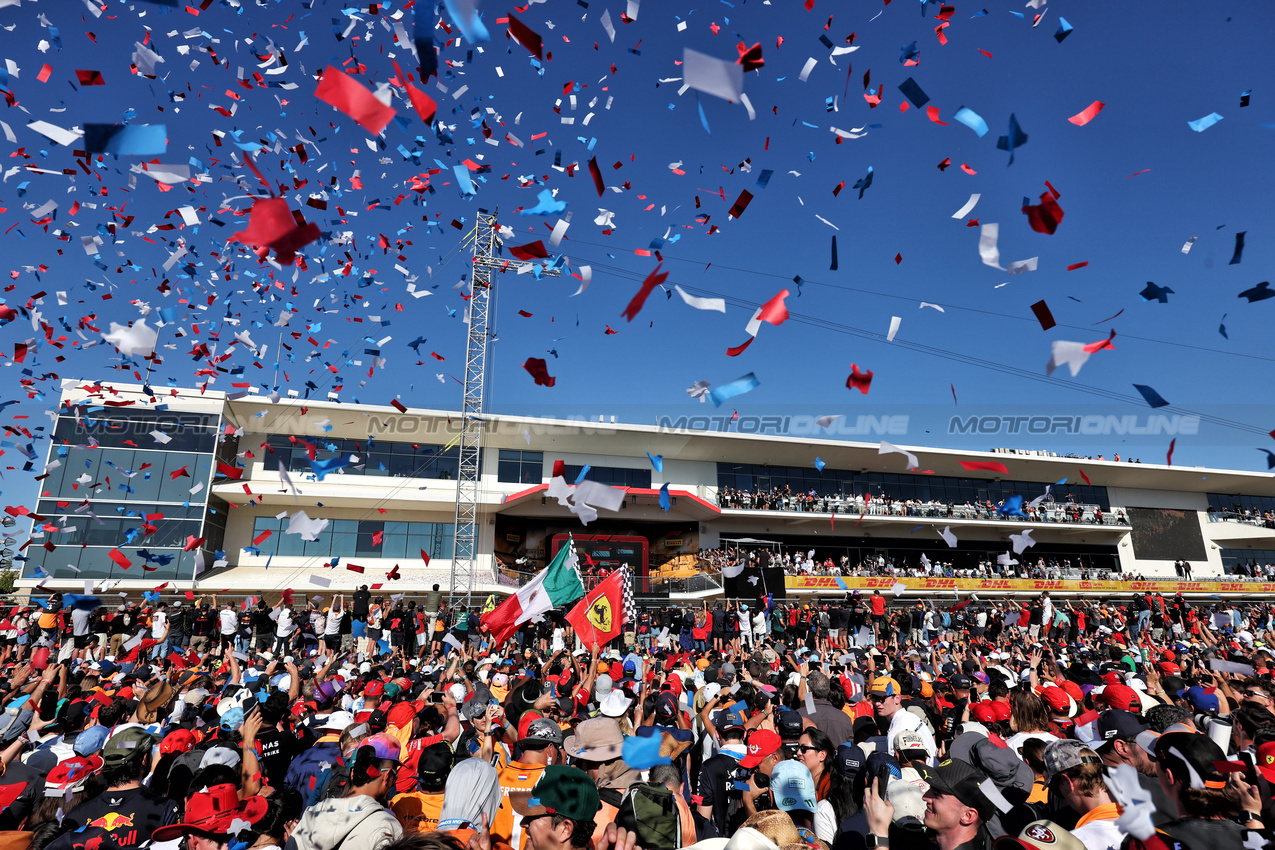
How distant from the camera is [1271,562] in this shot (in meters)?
49.7

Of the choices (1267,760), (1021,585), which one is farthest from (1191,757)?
(1021,585)

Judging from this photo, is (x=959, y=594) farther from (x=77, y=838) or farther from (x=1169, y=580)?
(x=77, y=838)

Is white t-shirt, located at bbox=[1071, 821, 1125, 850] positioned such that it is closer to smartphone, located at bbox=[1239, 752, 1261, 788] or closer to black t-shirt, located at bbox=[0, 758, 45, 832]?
smartphone, located at bbox=[1239, 752, 1261, 788]

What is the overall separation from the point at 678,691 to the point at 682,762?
2709 millimetres

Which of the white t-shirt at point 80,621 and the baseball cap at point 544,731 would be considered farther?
the white t-shirt at point 80,621

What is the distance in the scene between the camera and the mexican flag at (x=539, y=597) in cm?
1119

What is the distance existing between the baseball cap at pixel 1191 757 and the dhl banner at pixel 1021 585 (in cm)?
2930

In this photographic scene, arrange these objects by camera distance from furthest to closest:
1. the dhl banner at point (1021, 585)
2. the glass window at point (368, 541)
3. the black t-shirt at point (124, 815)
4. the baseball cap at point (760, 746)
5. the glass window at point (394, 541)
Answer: the glass window at point (394, 541), the glass window at point (368, 541), the dhl banner at point (1021, 585), the baseball cap at point (760, 746), the black t-shirt at point (124, 815)

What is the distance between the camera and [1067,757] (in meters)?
3.73

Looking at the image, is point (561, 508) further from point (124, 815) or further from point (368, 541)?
point (124, 815)

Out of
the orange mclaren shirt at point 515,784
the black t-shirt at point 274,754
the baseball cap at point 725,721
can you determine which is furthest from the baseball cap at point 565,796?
the black t-shirt at point 274,754

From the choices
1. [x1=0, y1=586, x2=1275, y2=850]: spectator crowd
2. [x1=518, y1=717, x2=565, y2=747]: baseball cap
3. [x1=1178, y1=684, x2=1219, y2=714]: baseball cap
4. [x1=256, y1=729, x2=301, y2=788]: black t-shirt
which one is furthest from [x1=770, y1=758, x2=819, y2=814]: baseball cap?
[x1=1178, y1=684, x2=1219, y2=714]: baseball cap

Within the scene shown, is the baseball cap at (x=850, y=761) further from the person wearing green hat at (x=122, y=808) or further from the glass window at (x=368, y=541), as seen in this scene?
the glass window at (x=368, y=541)

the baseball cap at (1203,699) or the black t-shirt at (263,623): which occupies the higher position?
the black t-shirt at (263,623)
